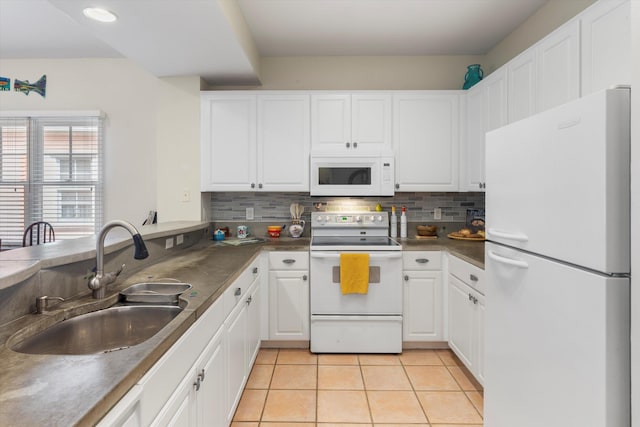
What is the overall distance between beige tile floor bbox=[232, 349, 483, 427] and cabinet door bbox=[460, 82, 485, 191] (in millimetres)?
1457

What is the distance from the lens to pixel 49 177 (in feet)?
12.2

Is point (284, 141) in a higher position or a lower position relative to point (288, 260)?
higher

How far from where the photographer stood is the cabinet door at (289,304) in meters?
2.79

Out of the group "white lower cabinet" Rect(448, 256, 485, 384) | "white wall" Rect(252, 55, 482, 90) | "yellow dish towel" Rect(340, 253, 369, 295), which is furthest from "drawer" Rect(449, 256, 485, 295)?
"white wall" Rect(252, 55, 482, 90)

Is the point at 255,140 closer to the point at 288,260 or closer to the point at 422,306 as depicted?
the point at 288,260

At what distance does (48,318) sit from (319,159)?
225 centimetres

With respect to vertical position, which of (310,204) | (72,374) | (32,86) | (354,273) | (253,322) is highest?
(32,86)

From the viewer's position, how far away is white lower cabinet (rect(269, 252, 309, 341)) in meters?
2.79

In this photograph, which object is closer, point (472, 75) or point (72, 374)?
point (72, 374)

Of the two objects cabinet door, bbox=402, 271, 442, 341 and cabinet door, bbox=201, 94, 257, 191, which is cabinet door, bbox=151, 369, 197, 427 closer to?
cabinet door, bbox=402, 271, 442, 341

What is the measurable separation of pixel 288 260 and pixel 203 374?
1527mm

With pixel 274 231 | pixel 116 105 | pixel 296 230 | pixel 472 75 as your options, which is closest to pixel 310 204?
pixel 296 230

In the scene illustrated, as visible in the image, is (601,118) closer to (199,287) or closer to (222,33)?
(199,287)

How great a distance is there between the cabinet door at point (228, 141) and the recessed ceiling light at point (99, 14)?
1045 mm
